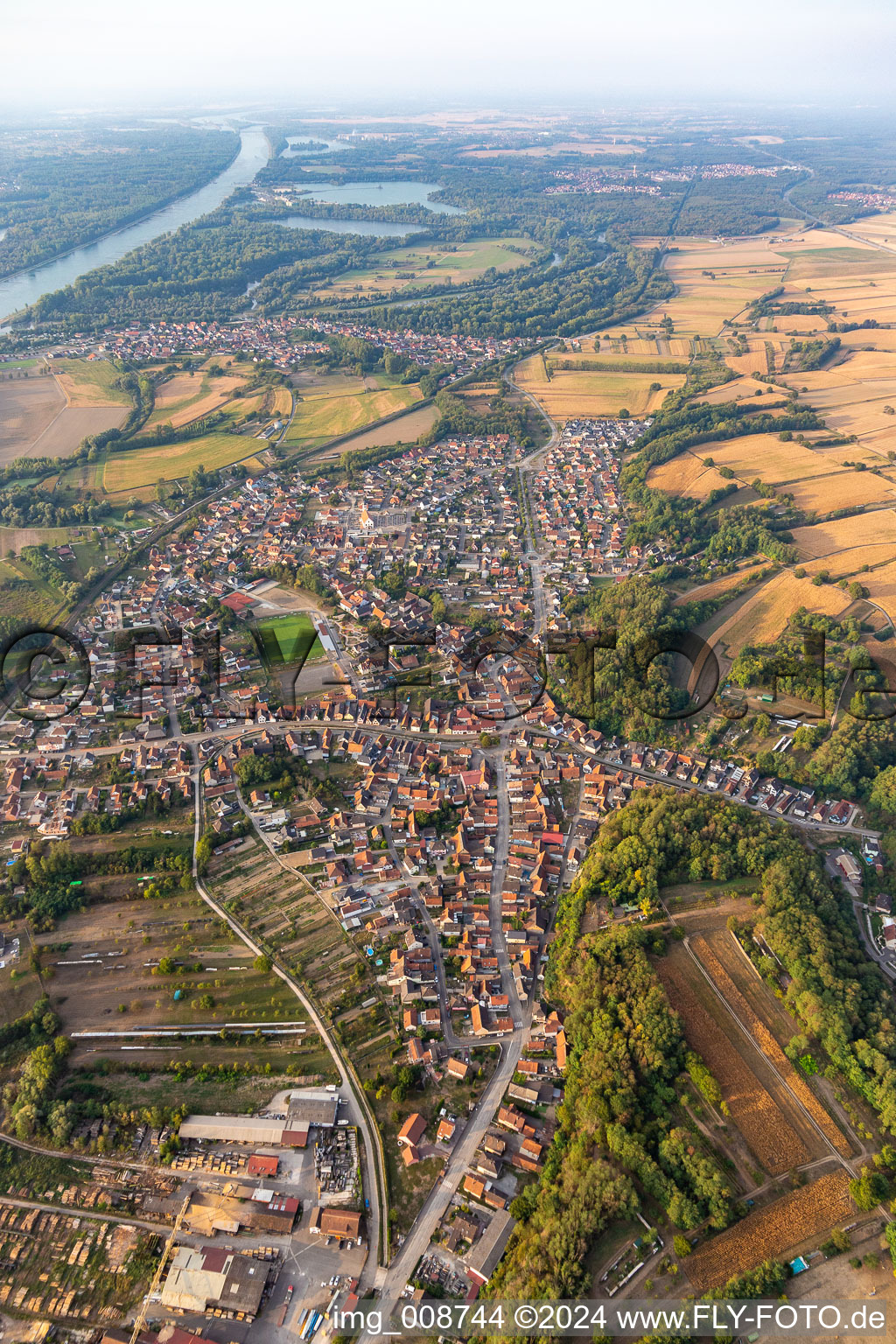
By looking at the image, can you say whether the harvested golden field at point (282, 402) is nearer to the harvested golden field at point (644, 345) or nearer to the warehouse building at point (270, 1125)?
the harvested golden field at point (644, 345)

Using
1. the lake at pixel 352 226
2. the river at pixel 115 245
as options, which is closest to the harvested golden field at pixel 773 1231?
the river at pixel 115 245

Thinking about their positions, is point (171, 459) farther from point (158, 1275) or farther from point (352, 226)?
point (352, 226)

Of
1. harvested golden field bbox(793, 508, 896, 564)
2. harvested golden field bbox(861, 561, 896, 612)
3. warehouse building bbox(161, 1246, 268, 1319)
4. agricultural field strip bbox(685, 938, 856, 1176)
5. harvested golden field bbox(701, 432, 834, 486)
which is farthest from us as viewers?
harvested golden field bbox(701, 432, 834, 486)

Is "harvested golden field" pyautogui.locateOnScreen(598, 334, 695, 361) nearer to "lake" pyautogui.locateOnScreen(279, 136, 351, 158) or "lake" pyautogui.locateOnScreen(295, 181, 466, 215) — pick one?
"lake" pyautogui.locateOnScreen(295, 181, 466, 215)

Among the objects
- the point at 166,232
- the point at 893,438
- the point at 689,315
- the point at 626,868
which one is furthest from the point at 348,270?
the point at 626,868

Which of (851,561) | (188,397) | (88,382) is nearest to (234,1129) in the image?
(851,561)

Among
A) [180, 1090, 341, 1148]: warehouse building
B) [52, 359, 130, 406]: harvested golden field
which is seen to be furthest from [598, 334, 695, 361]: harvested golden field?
[180, 1090, 341, 1148]: warehouse building

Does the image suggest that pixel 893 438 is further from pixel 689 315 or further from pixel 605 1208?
pixel 605 1208
